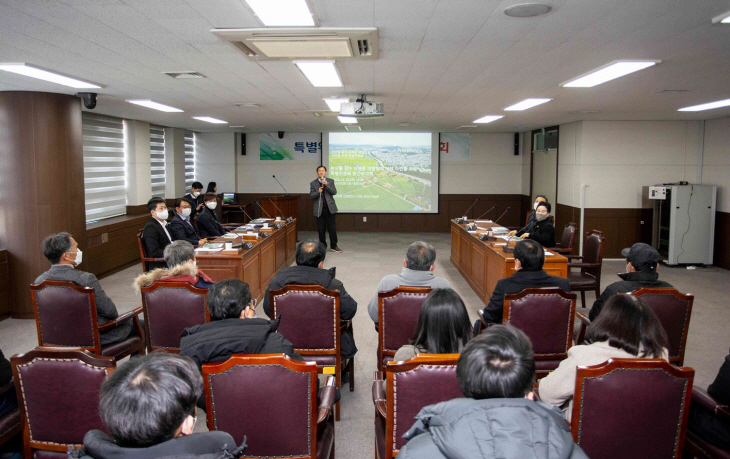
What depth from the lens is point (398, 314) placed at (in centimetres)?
318

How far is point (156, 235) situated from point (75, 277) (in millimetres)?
2167

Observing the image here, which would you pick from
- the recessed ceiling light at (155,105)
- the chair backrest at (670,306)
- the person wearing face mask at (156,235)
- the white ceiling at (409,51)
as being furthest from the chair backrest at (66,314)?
the recessed ceiling light at (155,105)

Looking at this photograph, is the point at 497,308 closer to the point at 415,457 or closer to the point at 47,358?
the point at 415,457

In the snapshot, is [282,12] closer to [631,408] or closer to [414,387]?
[414,387]

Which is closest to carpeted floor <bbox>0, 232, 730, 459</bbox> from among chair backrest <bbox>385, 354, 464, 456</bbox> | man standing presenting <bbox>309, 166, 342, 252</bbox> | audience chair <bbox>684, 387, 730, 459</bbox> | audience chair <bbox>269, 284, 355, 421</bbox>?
audience chair <bbox>269, 284, 355, 421</bbox>

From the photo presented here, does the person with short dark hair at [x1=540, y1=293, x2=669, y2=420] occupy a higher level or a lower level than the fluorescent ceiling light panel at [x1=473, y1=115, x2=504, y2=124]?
lower

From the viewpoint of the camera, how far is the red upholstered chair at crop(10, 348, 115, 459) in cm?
210

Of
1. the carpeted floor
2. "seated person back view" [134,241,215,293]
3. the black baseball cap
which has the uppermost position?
the black baseball cap

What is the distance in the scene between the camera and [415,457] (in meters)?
1.29

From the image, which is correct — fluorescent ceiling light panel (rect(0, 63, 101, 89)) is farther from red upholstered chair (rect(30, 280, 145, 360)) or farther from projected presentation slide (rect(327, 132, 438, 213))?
projected presentation slide (rect(327, 132, 438, 213))

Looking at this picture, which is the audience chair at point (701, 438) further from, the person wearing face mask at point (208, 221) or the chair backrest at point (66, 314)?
the person wearing face mask at point (208, 221)

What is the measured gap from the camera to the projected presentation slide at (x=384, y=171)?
1266cm

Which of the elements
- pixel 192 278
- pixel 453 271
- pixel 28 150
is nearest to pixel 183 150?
pixel 28 150

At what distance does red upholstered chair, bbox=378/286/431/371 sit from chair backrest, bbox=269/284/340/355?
281mm
